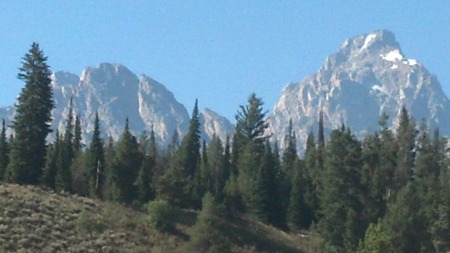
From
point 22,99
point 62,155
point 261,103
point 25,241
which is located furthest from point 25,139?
point 261,103

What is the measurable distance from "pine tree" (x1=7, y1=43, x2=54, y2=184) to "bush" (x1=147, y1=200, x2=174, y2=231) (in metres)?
12.3

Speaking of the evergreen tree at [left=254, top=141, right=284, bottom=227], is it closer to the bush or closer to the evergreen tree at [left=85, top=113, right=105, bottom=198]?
the evergreen tree at [left=85, top=113, right=105, bottom=198]

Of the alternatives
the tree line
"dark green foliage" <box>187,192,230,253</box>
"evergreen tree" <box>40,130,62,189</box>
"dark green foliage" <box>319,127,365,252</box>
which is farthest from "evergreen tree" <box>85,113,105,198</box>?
"dark green foliage" <box>319,127,365,252</box>

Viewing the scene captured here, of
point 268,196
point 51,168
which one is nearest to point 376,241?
point 268,196

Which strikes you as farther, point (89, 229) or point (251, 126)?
point (251, 126)

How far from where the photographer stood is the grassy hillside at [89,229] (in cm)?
7550

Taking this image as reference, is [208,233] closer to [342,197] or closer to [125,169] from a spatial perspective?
[342,197]

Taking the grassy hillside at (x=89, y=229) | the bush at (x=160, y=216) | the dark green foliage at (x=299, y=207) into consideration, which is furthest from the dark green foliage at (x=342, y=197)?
the bush at (x=160, y=216)

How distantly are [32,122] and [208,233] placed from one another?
2154 cm

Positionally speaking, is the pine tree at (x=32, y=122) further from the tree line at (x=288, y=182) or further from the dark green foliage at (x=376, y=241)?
the dark green foliage at (x=376, y=241)

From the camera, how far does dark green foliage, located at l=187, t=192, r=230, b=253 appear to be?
260 feet

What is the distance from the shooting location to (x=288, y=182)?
372 feet

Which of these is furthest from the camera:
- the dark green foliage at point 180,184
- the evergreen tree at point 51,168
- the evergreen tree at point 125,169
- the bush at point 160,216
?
the evergreen tree at point 51,168

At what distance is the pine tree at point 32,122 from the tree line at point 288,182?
0.28 ft
